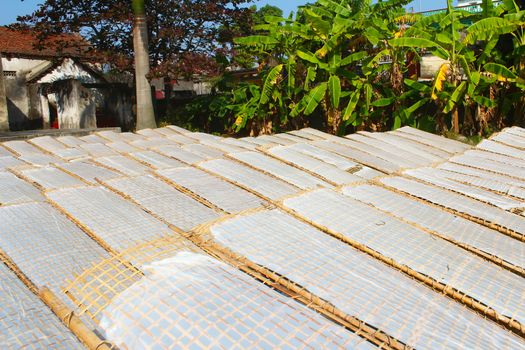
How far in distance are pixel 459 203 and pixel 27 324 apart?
2.75m

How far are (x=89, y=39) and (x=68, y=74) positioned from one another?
21.3 feet

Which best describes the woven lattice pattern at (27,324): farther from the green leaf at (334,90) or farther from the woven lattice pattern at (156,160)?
the green leaf at (334,90)

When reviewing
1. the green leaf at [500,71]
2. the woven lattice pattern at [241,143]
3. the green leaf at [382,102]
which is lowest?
the woven lattice pattern at [241,143]

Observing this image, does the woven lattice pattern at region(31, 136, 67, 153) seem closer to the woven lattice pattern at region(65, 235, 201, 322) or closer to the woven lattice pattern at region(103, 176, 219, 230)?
the woven lattice pattern at region(103, 176, 219, 230)

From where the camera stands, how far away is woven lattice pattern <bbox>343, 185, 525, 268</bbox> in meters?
2.39

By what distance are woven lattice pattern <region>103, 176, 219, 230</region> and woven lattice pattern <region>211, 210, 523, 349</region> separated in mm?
275

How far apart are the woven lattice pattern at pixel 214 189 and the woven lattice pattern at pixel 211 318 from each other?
1100mm

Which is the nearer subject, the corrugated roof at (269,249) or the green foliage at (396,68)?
the corrugated roof at (269,249)

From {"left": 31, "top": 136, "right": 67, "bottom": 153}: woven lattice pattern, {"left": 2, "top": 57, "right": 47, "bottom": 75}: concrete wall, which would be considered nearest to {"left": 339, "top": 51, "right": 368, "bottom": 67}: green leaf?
{"left": 31, "top": 136, "right": 67, "bottom": 153}: woven lattice pattern

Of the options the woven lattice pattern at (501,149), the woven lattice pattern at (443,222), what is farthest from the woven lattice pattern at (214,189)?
the woven lattice pattern at (501,149)

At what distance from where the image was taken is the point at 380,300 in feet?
5.93

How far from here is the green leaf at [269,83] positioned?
10320 millimetres

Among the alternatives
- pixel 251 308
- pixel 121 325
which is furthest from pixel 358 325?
pixel 121 325

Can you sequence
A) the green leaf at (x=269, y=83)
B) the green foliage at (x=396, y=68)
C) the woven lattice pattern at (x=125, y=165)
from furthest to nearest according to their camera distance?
the green leaf at (x=269, y=83) → the green foliage at (x=396, y=68) → the woven lattice pattern at (x=125, y=165)
